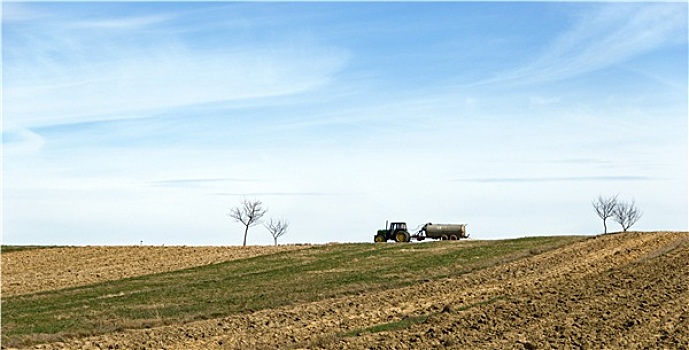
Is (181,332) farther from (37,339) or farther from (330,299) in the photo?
(330,299)

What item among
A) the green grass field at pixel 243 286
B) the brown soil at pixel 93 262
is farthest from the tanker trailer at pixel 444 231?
the brown soil at pixel 93 262

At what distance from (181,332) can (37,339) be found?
340 centimetres

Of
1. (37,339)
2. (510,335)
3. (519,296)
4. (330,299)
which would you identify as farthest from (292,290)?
(510,335)

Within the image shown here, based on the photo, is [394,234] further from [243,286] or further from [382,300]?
[382,300]

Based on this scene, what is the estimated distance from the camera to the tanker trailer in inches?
2108

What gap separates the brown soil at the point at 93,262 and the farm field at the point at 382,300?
294 mm

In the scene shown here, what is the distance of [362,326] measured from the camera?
19.5 m

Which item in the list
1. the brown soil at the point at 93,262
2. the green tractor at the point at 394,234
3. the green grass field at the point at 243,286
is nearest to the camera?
the green grass field at the point at 243,286

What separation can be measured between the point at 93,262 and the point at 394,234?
18.7m

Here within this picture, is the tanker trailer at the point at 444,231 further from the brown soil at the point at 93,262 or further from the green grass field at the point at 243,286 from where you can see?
the brown soil at the point at 93,262

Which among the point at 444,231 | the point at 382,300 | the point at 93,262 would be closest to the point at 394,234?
the point at 444,231

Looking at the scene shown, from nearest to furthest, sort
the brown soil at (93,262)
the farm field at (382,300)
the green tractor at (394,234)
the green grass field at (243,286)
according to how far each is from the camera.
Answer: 1. the farm field at (382,300)
2. the green grass field at (243,286)
3. the brown soil at (93,262)
4. the green tractor at (394,234)

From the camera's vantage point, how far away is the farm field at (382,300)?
17.7 metres

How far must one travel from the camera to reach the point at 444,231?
5359 centimetres
